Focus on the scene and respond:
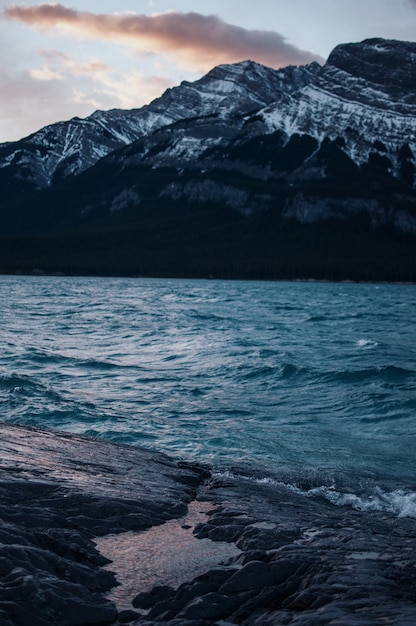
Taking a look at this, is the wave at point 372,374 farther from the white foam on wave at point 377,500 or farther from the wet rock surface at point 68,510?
the wet rock surface at point 68,510

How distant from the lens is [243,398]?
1238 inches

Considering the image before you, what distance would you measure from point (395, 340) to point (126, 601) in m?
50.6

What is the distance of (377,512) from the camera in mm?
15930

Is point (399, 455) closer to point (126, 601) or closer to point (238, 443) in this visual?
point (238, 443)

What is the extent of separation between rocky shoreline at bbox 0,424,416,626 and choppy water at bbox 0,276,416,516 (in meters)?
3.01

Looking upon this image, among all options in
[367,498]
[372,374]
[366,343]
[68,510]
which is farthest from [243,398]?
[366,343]

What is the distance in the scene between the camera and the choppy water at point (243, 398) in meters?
21.0

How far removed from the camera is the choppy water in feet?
69.1

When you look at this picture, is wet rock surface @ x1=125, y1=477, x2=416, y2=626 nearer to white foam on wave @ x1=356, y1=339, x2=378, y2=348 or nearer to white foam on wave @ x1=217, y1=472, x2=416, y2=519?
white foam on wave @ x1=217, y1=472, x2=416, y2=519

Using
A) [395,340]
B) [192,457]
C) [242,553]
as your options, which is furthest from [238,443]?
[395,340]

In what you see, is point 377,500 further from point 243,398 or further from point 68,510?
point 243,398

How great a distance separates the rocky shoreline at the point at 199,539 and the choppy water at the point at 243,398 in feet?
9.87

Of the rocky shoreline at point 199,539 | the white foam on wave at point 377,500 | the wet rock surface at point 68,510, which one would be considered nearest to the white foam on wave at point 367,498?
the white foam on wave at point 377,500

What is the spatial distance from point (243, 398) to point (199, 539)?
18960mm
